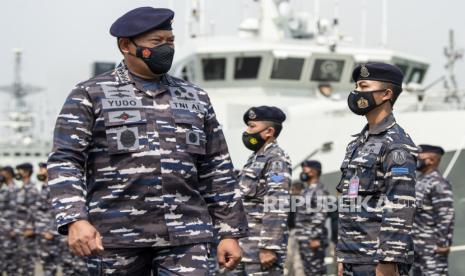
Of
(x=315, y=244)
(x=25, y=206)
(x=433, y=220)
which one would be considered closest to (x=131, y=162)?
(x=433, y=220)

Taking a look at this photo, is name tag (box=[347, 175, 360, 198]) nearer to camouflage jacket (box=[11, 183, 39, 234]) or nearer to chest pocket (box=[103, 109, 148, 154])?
chest pocket (box=[103, 109, 148, 154])

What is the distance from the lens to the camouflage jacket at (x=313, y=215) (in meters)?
11.5

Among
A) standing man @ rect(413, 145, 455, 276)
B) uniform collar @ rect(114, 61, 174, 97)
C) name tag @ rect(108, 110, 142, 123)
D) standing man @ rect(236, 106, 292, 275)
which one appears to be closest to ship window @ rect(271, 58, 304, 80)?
standing man @ rect(413, 145, 455, 276)

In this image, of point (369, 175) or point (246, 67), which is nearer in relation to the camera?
point (369, 175)

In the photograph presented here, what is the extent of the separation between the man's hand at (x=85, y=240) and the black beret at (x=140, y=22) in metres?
0.84

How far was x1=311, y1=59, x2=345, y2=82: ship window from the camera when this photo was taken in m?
15.3

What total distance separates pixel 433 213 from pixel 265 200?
2.40m

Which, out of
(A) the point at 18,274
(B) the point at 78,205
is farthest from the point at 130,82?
(A) the point at 18,274

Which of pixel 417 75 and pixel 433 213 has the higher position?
pixel 433 213

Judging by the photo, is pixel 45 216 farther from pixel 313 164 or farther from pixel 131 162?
pixel 131 162

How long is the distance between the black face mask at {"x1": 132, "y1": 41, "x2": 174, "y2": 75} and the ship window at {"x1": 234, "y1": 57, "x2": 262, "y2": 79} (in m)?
10.9

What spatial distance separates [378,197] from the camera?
4.73 metres

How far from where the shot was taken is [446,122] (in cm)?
1133

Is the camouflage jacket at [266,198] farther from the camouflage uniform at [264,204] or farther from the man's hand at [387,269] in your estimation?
the man's hand at [387,269]
